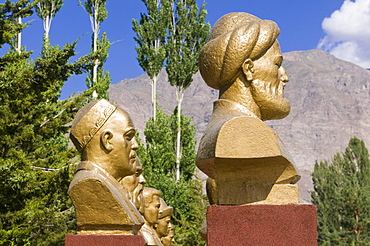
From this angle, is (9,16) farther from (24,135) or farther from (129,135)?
(129,135)

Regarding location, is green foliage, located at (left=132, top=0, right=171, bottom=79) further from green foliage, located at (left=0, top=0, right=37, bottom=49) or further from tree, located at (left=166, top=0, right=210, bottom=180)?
green foliage, located at (left=0, top=0, right=37, bottom=49)

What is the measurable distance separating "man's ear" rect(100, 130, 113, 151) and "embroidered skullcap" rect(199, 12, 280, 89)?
1245mm

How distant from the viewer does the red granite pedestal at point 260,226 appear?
342 cm

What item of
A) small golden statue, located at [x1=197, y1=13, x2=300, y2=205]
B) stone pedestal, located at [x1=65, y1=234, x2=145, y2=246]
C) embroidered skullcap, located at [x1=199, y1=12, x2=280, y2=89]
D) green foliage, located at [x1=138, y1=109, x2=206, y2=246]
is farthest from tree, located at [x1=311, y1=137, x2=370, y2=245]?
embroidered skullcap, located at [x1=199, y1=12, x2=280, y2=89]

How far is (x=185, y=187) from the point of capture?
57.0ft

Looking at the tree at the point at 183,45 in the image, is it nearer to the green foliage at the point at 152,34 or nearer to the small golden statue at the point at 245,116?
the green foliage at the point at 152,34

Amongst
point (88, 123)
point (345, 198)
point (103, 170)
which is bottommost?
point (345, 198)

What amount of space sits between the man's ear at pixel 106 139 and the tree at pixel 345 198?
18.4 meters

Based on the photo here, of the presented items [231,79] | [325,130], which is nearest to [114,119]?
[231,79]

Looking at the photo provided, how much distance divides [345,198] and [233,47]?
2118cm

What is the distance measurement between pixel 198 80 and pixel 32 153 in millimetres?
122096

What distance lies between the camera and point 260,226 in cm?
343

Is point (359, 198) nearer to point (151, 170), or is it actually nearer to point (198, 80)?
point (151, 170)

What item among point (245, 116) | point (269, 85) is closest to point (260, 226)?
point (245, 116)
